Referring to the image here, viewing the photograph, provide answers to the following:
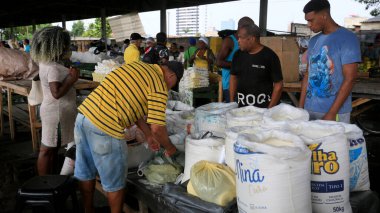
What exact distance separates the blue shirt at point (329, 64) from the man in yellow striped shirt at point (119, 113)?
106 centimetres

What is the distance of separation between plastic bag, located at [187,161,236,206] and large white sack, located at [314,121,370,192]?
0.61 meters

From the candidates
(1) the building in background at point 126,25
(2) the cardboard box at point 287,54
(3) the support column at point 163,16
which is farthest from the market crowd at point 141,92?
(1) the building in background at point 126,25

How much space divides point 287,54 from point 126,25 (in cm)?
1434

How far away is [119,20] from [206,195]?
1804cm

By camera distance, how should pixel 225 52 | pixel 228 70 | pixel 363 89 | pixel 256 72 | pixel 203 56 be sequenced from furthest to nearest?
pixel 203 56 < pixel 363 89 < pixel 228 70 < pixel 225 52 < pixel 256 72

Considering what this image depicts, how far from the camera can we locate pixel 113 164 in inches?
84.7

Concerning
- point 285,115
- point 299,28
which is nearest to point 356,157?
point 285,115

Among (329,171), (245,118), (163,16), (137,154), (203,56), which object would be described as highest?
(163,16)

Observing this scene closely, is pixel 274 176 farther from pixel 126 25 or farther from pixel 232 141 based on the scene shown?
pixel 126 25

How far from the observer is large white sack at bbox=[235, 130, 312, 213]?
1.32 m

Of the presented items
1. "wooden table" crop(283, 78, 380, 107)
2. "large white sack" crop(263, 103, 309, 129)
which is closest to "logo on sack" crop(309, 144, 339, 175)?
"large white sack" crop(263, 103, 309, 129)

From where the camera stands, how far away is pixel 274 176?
4.36 feet

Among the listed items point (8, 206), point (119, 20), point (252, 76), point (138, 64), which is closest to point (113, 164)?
point (138, 64)

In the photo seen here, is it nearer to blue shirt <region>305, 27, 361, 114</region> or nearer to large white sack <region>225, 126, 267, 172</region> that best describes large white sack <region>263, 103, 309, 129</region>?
large white sack <region>225, 126, 267, 172</region>
